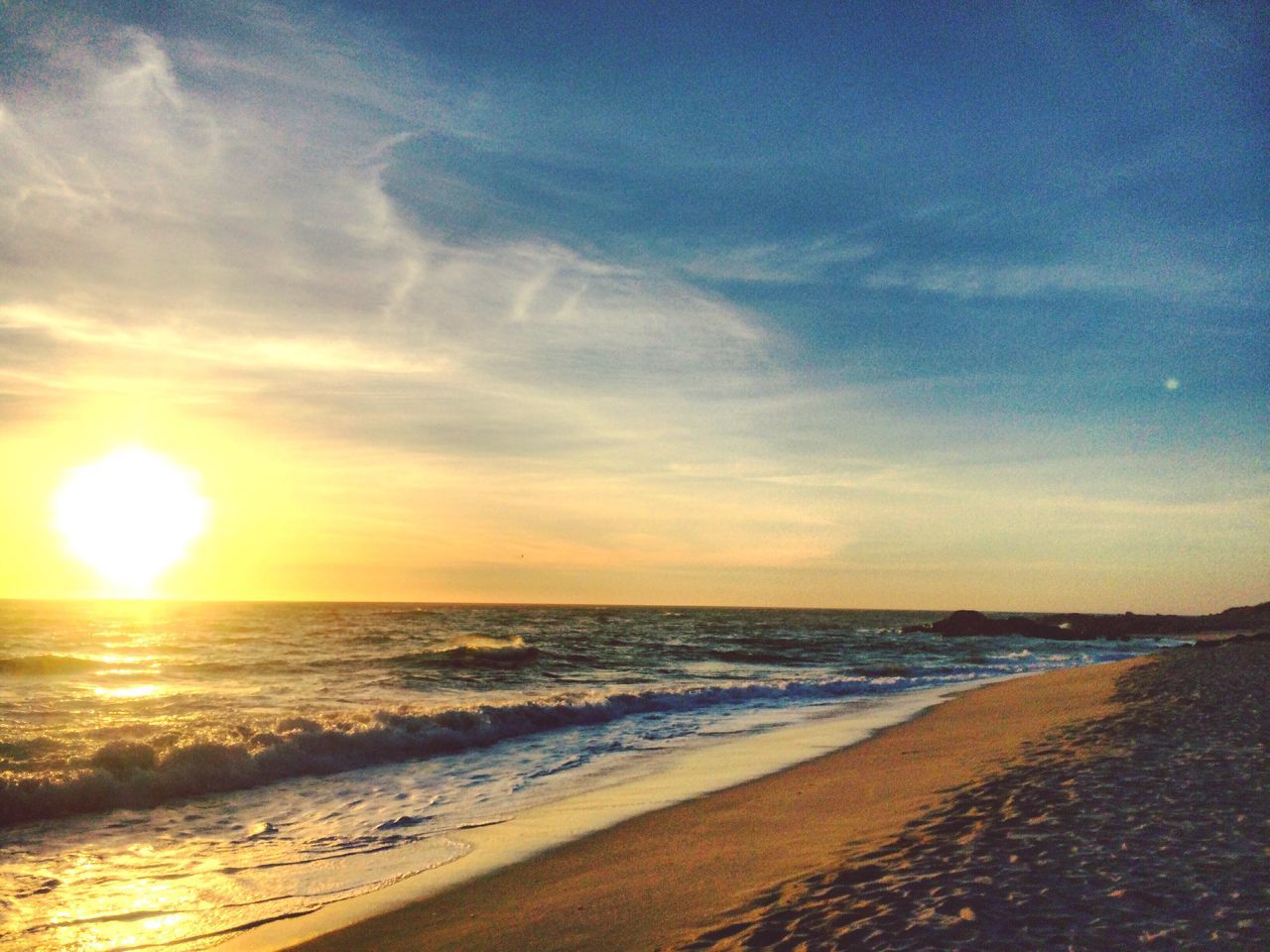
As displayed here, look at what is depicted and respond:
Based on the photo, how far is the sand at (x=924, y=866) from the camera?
492 cm

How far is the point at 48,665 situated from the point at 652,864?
32.6 metres

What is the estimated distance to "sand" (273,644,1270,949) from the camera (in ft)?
16.1

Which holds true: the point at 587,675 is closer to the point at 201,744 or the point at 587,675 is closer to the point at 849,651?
the point at 201,744

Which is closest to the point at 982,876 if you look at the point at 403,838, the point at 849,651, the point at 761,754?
the point at 403,838

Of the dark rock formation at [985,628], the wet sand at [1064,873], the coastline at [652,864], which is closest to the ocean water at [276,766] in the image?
the coastline at [652,864]

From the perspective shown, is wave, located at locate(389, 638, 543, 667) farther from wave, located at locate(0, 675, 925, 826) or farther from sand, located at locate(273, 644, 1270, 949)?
sand, located at locate(273, 644, 1270, 949)

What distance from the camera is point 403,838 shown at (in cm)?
875

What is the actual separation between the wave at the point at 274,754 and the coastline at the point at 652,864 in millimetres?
5190

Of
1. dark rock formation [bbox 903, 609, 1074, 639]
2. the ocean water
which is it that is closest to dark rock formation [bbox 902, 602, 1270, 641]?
dark rock formation [bbox 903, 609, 1074, 639]

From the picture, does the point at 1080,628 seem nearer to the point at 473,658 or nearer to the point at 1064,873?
the point at 473,658

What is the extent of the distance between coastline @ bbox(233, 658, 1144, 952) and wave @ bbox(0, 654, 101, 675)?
28.3m

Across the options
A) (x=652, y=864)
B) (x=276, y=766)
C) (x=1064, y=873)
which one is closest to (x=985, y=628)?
(x=276, y=766)

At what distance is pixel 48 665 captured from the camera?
101 ft

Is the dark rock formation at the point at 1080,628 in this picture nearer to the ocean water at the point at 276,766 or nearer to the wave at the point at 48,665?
the ocean water at the point at 276,766
